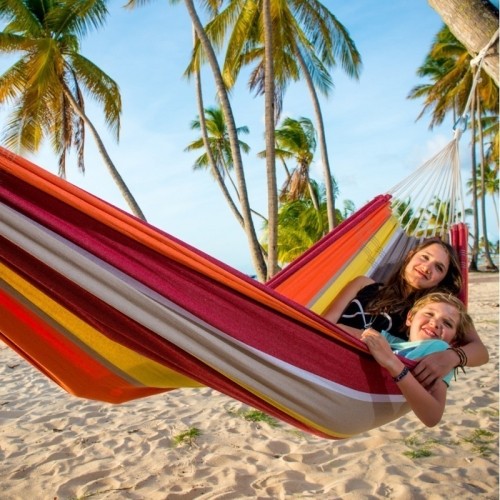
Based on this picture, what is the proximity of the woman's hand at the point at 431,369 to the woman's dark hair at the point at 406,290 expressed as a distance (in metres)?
0.45

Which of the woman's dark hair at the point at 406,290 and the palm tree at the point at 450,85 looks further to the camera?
the palm tree at the point at 450,85

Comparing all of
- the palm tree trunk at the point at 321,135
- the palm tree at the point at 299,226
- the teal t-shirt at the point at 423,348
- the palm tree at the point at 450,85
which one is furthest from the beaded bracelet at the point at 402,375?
the palm tree at the point at 299,226

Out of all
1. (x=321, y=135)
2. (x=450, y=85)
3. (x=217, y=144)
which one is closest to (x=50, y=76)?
(x=321, y=135)

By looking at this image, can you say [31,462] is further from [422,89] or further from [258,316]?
[422,89]

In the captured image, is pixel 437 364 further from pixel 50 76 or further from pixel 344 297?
pixel 50 76

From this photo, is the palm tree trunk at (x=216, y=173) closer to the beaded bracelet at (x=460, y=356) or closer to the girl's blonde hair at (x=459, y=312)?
the girl's blonde hair at (x=459, y=312)

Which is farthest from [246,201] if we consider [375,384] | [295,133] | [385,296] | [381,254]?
[295,133]

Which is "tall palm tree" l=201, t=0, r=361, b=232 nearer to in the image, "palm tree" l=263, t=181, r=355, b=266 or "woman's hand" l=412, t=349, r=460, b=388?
"palm tree" l=263, t=181, r=355, b=266

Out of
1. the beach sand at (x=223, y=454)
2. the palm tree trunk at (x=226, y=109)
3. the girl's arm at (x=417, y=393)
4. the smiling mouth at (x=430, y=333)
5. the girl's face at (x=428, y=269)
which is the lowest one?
the beach sand at (x=223, y=454)

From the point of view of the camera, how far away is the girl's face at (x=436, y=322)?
1334mm

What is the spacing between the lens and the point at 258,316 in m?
1.12

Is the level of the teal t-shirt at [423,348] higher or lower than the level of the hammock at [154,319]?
lower

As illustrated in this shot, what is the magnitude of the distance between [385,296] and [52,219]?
1.14 metres

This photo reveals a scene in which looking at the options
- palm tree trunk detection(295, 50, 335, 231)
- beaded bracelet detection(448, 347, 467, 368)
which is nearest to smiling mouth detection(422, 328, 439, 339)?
beaded bracelet detection(448, 347, 467, 368)
